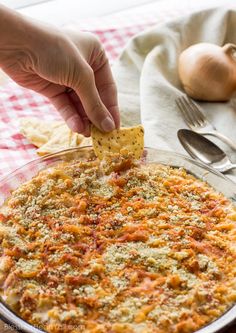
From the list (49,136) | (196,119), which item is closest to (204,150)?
(196,119)

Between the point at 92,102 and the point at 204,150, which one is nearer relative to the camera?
the point at 92,102

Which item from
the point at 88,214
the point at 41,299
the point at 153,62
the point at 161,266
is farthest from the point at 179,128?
the point at 41,299

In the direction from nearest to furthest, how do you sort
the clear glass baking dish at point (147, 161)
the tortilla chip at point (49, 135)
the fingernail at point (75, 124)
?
the clear glass baking dish at point (147, 161) → the fingernail at point (75, 124) → the tortilla chip at point (49, 135)

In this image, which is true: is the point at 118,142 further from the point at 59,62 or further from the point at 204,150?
the point at 204,150

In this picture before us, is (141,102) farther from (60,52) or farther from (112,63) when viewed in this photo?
(60,52)

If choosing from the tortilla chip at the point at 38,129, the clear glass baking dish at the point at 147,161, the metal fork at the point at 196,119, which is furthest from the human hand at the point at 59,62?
the metal fork at the point at 196,119

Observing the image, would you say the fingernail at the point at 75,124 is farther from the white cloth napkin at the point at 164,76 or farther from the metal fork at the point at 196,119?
the metal fork at the point at 196,119

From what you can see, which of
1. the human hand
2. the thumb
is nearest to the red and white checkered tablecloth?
the human hand

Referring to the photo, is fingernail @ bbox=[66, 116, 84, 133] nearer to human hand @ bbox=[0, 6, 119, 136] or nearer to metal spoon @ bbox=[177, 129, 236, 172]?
human hand @ bbox=[0, 6, 119, 136]
